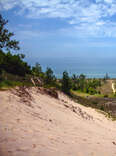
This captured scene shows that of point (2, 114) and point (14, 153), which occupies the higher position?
point (2, 114)

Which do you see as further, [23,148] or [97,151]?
[97,151]

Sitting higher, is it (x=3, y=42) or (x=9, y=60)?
(x=9, y=60)

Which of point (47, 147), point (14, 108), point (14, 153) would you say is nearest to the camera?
point (14, 153)

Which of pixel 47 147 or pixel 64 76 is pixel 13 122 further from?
pixel 64 76

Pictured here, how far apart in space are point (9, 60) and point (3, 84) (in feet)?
85.8

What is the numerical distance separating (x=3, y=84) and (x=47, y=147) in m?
10.0

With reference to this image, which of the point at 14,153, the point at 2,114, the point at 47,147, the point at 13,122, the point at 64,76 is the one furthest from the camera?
the point at 64,76

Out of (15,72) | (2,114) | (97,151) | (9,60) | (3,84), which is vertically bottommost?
(97,151)

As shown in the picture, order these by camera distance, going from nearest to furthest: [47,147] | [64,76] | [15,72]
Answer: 1. [47,147]
2. [15,72]
3. [64,76]

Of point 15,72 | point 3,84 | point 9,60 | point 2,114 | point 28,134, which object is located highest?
point 9,60

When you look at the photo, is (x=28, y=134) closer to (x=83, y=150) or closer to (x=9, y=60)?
(x=83, y=150)

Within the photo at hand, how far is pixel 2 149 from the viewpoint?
4367mm

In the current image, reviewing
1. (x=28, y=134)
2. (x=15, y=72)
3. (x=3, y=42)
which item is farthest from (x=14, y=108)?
(x=15, y=72)

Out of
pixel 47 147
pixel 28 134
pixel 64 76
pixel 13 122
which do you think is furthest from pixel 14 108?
pixel 64 76
